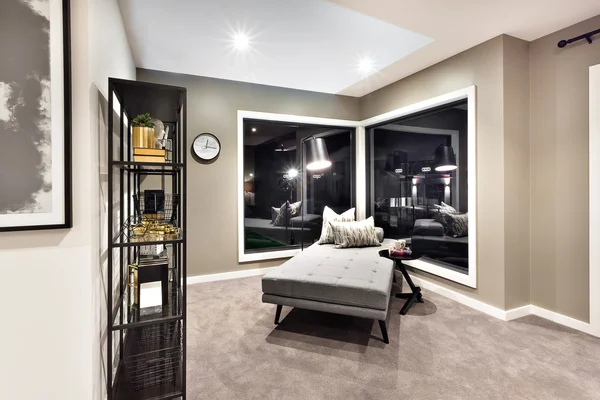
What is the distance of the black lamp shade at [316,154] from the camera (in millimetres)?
4336

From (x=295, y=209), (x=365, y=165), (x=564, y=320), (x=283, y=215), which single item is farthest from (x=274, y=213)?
(x=564, y=320)

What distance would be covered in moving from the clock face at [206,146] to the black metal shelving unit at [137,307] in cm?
143

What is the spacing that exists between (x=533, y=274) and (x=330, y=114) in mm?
3166

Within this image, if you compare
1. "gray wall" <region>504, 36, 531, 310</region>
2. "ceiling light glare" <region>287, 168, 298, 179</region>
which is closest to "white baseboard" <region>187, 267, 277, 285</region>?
"ceiling light glare" <region>287, 168, 298, 179</region>

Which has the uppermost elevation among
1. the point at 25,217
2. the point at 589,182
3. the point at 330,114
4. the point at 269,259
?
the point at 330,114

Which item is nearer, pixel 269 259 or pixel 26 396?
pixel 26 396

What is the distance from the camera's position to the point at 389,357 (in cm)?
217

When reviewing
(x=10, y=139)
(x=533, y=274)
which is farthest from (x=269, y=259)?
(x=10, y=139)

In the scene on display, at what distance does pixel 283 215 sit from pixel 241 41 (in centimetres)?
240

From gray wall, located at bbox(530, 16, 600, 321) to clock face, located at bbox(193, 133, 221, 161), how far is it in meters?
3.44

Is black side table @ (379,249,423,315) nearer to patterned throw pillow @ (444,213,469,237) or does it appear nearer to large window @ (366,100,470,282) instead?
large window @ (366,100,470,282)

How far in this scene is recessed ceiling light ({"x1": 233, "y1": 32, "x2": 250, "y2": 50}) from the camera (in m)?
2.76

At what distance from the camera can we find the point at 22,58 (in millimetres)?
1205

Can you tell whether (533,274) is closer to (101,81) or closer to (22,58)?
(101,81)
